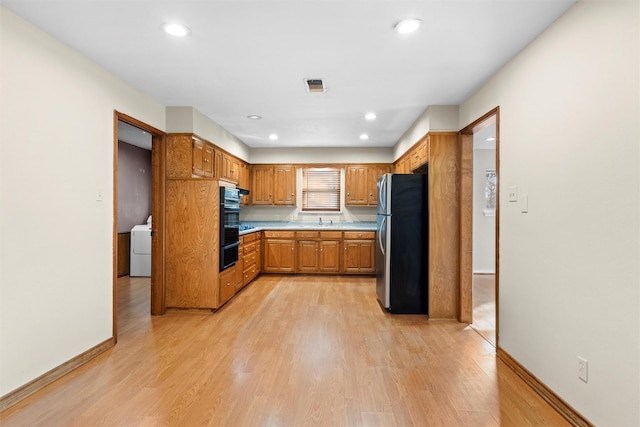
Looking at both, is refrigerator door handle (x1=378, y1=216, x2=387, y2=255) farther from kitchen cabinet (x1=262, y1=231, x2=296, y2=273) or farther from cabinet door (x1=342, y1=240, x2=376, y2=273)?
kitchen cabinet (x1=262, y1=231, x2=296, y2=273)

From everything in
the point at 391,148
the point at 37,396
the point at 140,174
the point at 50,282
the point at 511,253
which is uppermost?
the point at 391,148

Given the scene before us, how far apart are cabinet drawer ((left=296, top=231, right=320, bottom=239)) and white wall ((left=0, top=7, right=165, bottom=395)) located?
3259 millimetres

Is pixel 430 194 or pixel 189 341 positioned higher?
pixel 430 194

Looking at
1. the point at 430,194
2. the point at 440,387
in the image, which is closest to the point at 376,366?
the point at 440,387

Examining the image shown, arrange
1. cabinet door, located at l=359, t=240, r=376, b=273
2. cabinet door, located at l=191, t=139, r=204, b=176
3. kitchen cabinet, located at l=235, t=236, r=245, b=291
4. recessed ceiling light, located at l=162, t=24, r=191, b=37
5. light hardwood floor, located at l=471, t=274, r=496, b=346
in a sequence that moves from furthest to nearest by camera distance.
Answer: cabinet door, located at l=359, t=240, r=376, b=273 < kitchen cabinet, located at l=235, t=236, r=245, b=291 < cabinet door, located at l=191, t=139, r=204, b=176 < light hardwood floor, located at l=471, t=274, r=496, b=346 < recessed ceiling light, located at l=162, t=24, r=191, b=37

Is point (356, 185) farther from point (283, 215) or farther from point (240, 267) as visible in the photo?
point (240, 267)

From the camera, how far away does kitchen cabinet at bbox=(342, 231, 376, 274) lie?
5.66 metres

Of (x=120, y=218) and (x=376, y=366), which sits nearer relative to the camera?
(x=376, y=366)

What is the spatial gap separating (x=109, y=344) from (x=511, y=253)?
344 centimetres

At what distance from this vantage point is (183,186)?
12.4 feet

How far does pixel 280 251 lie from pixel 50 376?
12.3 feet

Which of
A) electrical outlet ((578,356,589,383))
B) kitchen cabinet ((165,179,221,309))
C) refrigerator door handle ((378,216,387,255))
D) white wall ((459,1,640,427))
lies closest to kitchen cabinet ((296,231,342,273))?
refrigerator door handle ((378,216,387,255))

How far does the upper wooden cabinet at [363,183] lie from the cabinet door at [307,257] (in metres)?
1.17

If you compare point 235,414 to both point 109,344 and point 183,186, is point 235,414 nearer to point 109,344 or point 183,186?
point 109,344
